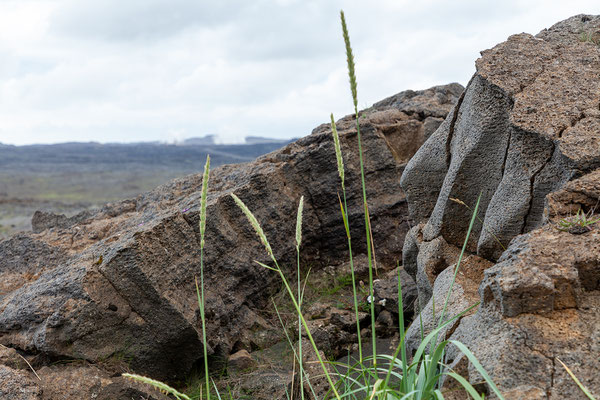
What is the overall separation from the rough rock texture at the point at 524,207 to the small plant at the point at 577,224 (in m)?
0.02

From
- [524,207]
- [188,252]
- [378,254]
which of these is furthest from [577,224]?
[378,254]

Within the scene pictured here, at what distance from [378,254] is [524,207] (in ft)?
13.0

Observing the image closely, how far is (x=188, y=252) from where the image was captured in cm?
570

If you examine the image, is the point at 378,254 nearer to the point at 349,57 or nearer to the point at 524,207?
the point at 524,207

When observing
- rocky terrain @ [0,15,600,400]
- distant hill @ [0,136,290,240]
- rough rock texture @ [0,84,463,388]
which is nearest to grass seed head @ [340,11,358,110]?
rocky terrain @ [0,15,600,400]

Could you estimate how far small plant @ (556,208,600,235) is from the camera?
9.46 ft

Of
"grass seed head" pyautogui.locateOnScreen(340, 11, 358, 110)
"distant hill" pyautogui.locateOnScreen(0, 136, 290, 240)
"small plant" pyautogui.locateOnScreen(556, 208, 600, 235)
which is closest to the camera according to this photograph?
"grass seed head" pyautogui.locateOnScreen(340, 11, 358, 110)

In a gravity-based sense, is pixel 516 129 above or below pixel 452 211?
above

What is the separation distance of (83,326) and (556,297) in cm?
400

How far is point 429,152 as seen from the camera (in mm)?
5188

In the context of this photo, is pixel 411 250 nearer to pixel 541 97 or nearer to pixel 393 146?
pixel 541 97

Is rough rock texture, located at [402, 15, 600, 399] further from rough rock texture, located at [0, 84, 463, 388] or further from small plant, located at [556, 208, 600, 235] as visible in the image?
rough rock texture, located at [0, 84, 463, 388]

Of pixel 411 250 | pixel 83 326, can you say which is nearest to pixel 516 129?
pixel 411 250

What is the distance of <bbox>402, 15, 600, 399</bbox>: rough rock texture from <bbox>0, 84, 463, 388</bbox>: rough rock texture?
1896mm
